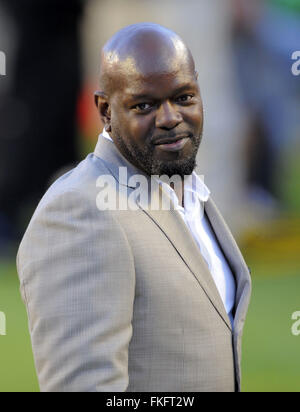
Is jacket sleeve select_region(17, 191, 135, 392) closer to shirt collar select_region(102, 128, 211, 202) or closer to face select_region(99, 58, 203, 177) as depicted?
face select_region(99, 58, 203, 177)

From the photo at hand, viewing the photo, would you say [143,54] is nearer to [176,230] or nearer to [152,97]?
[152,97]

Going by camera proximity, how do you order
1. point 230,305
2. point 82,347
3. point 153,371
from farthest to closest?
point 230,305, point 153,371, point 82,347

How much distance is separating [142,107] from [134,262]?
0.51m

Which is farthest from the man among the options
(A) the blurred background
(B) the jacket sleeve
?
(A) the blurred background

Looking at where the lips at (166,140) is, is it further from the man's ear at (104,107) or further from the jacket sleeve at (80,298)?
the jacket sleeve at (80,298)

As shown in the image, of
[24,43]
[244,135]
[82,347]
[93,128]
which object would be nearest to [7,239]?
[93,128]

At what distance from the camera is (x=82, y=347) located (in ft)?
7.45

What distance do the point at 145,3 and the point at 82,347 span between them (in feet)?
34.7

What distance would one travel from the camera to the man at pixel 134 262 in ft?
7.55

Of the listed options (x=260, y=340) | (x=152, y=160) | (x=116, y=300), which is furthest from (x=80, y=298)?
(x=260, y=340)

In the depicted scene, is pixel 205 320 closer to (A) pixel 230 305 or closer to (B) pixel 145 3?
(A) pixel 230 305

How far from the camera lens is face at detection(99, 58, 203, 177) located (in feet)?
8.36

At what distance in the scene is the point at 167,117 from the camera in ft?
8.36
